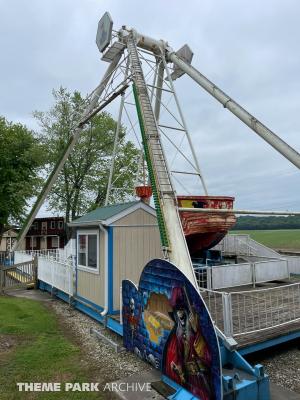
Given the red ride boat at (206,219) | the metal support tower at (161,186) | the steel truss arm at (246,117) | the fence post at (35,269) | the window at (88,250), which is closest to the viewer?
the metal support tower at (161,186)

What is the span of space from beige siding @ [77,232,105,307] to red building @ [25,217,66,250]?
3132cm

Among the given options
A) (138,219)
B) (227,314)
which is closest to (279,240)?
(138,219)

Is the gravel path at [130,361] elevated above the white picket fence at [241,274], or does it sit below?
below

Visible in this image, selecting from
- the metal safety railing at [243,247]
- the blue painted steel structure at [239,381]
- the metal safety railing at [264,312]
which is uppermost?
the metal safety railing at [243,247]

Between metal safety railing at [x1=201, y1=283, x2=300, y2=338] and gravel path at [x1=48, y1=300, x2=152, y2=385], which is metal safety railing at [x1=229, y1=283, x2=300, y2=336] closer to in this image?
metal safety railing at [x1=201, y1=283, x2=300, y2=338]

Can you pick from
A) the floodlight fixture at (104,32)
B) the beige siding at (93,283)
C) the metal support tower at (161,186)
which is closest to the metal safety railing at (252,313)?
the metal support tower at (161,186)

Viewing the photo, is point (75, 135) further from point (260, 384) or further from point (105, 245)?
point (260, 384)

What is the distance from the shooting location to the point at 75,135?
16906 millimetres

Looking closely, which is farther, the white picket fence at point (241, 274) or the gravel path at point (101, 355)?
the white picket fence at point (241, 274)

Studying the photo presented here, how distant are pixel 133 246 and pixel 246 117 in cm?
439

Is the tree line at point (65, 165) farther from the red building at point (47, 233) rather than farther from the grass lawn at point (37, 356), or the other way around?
the grass lawn at point (37, 356)

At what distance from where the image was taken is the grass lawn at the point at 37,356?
197 inches

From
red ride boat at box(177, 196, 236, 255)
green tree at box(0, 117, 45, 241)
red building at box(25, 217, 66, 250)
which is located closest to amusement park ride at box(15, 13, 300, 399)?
red ride boat at box(177, 196, 236, 255)

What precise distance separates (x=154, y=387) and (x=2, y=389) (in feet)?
7.51
